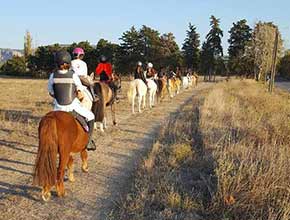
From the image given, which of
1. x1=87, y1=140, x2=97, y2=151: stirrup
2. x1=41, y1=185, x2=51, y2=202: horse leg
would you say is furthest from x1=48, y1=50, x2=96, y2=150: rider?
x1=87, y1=140, x2=97, y2=151: stirrup

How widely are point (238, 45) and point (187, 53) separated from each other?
32.5ft

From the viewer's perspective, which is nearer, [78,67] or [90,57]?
[78,67]

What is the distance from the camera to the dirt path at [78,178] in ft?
19.4

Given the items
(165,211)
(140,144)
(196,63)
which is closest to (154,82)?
(140,144)

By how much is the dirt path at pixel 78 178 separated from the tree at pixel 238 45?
205 ft

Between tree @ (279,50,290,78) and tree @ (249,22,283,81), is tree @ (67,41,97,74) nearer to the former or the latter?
tree @ (249,22,283,81)

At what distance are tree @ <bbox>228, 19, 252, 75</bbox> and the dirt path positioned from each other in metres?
62.3

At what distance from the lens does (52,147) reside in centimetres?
597

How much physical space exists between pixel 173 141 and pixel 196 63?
63296 millimetres

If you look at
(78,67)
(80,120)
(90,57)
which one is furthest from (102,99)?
(90,57)

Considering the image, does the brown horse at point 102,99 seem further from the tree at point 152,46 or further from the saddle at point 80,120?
the tree at point 152,46

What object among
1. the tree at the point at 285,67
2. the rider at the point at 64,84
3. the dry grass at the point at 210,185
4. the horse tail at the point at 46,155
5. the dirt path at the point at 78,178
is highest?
the tree at the point at 285,67

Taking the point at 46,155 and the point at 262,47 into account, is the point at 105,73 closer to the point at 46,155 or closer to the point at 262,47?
the point at 46,155

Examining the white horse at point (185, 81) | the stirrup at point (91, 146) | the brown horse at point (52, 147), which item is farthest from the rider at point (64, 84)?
the white horse at point (185, 81)
